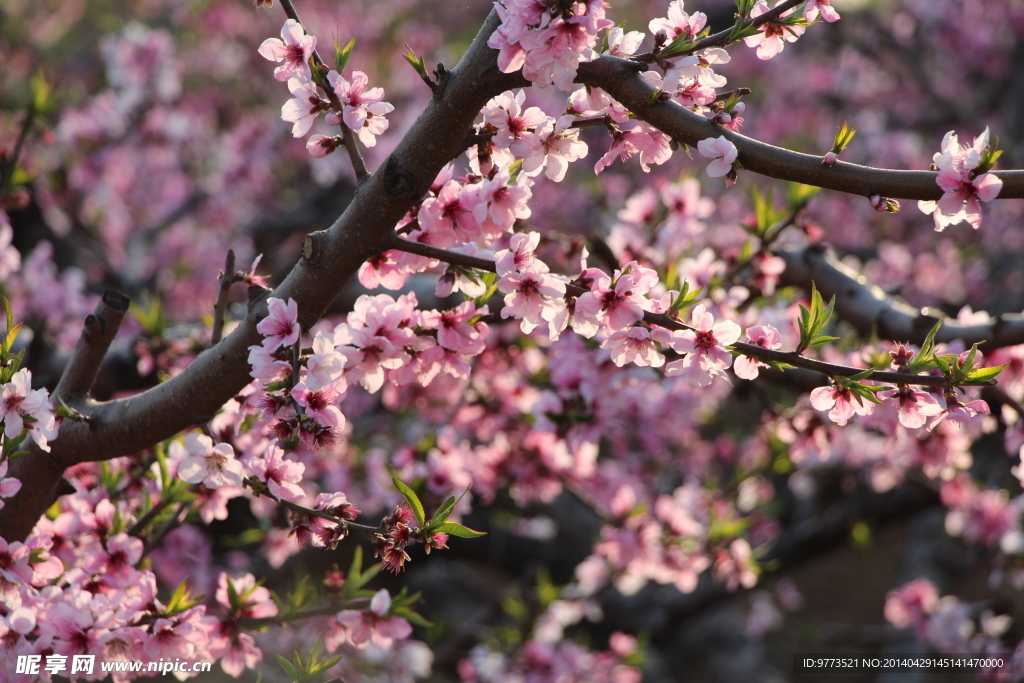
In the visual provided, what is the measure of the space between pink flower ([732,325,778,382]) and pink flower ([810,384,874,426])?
0.14 meters

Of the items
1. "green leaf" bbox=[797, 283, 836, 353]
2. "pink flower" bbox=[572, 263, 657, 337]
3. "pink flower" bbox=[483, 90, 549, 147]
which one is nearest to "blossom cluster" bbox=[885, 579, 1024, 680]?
"green leaf" bbox=[797, 283, 836, 353]

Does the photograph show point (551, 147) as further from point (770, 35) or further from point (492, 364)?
point (492, 364)

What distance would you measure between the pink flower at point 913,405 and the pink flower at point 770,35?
768mm

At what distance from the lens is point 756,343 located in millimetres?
1757

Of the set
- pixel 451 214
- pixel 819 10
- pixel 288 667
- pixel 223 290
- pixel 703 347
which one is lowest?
pixel 288 667

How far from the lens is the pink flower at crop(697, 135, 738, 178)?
1.48 meters

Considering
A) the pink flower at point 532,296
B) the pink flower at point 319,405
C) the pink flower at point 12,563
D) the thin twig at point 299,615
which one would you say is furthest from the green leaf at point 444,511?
the pink flower at point 12,563

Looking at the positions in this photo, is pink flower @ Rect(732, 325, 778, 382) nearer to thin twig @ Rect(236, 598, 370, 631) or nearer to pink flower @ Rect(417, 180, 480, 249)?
pink flower @ Rect(417, 180, 480, 249)

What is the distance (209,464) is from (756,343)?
48.4 inches

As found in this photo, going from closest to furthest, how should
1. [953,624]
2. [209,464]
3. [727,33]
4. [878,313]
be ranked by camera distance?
1. [727,33]
2. [209,464]
3. [878,313]
4. [953,624]

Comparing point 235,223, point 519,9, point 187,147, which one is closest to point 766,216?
point 519,9

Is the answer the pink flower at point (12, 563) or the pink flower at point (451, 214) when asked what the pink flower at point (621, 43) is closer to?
the pink flower at point (451, 214)

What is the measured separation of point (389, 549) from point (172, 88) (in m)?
6.09

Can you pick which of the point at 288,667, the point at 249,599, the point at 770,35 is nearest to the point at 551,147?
the point at 770,35
